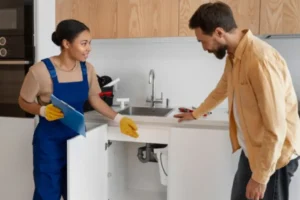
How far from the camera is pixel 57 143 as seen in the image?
1.55 meters

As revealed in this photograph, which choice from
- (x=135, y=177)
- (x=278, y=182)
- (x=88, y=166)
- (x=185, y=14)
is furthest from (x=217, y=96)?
(x=135, y=177)

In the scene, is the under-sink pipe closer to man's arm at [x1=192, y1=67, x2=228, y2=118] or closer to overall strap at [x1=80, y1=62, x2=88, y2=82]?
man's arm at [x1=192, y1=67, x2=228, y2=118]

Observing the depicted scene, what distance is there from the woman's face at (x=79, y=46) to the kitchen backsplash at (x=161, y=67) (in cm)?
77

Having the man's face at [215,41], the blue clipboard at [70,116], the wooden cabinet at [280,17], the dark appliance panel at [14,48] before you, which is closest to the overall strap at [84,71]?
the blue clipboard at [70,116]

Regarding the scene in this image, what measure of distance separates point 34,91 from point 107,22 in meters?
0.84

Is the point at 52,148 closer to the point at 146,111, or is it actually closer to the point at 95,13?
the point at 146,111

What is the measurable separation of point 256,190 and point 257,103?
0.31 metres

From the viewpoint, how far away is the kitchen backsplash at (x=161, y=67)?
89.8 inches

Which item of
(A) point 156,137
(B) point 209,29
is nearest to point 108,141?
(A) point 156,137

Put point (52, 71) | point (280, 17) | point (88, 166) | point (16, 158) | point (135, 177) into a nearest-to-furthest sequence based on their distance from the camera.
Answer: point (52, 71) < point (88, 166) < point (280, 17) < point (16, 158) < point (135, 177)

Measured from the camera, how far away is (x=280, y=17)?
1.85 meters

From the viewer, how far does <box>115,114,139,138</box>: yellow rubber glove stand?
173 cm

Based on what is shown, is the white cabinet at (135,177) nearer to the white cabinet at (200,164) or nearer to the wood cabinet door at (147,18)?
the white cabinet at (200,164)

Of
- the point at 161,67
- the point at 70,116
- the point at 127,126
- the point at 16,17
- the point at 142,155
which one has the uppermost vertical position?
the point at 16,17
